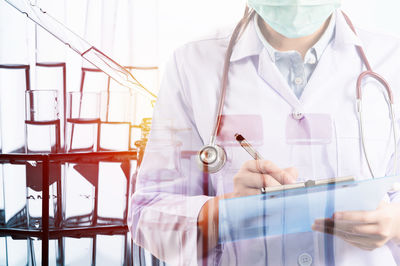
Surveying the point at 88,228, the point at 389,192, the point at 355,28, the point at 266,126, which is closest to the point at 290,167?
the point at 266,126

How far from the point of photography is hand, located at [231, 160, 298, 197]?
72 cm

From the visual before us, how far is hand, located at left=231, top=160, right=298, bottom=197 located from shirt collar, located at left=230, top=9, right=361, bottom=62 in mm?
237

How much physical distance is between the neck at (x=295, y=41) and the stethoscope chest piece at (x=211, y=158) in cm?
25

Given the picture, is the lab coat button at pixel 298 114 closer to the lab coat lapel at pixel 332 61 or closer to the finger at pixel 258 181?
the lab coat lapel at pixel 332 61

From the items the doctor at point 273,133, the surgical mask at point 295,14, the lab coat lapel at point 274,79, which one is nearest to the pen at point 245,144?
Result: the doctor at point 273,133

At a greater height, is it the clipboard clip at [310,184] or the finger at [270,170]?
the finger at [270,170]

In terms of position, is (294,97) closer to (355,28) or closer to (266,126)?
(266,126)

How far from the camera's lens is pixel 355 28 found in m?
0.84

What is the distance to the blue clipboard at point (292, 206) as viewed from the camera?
71 centimetres

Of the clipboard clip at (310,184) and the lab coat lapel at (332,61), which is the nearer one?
the clipboard clip at (310,184)

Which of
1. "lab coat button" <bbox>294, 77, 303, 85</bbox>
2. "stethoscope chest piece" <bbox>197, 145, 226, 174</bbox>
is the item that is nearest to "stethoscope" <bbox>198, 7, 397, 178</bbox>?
"stethoscope chest piece" <bbox>197, 145, 226, 174</bbox>

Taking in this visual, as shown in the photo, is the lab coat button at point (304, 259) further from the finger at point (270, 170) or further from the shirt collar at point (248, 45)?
the shirt collar at point (248, 45)

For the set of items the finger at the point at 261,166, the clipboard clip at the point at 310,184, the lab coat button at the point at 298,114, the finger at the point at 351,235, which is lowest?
the finger at the point at 351,235

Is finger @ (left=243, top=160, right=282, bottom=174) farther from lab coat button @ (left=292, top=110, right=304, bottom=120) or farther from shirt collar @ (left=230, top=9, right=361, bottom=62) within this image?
shirt collar @ (left=230, top=9, right=361, bottom=62)
